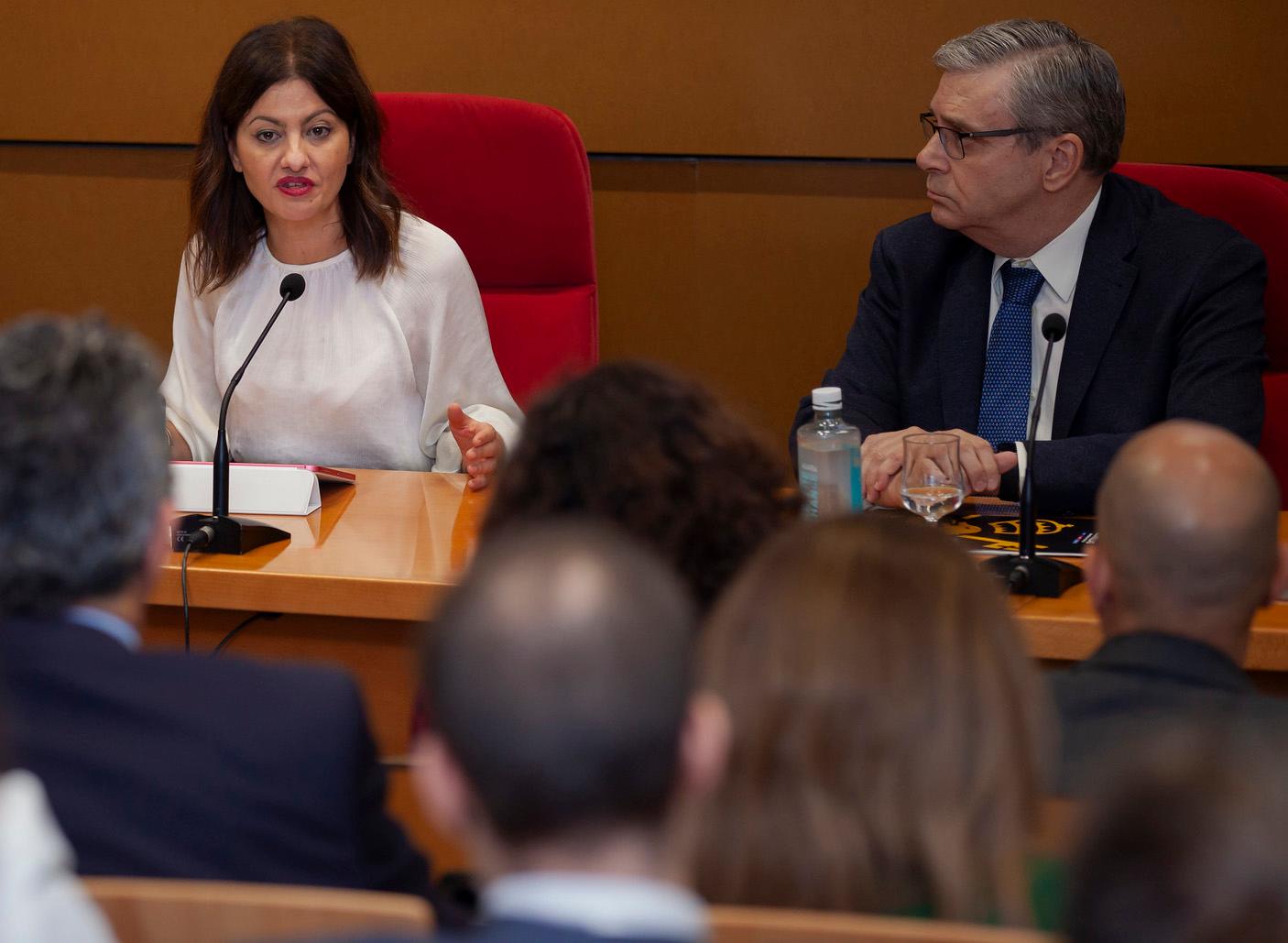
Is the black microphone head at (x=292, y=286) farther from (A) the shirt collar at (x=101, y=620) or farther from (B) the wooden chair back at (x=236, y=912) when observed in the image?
(B) the wooden chair back at (x=236, y=912)

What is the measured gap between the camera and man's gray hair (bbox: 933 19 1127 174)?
2.48m

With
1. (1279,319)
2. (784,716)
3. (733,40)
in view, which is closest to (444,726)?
(784,716)

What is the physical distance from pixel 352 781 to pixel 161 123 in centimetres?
282

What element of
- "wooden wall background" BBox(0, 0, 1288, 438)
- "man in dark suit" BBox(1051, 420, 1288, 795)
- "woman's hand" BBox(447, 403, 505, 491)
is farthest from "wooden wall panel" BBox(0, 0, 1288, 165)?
"man in dark suit" BBox(1051, 420, 1288, 795)

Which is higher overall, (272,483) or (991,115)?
(991,115)

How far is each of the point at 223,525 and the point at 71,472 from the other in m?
0.93

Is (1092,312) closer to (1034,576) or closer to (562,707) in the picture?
(1034,576)

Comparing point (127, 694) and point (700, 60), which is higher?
point (700, 60)

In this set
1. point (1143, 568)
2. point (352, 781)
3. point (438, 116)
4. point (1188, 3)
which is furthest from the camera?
point (1188, 3)

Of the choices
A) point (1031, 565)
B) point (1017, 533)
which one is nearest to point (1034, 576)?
point (1031, 565)

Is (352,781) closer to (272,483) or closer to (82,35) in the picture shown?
(272,483)

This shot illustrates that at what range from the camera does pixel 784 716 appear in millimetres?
1002

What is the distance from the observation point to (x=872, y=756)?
0.99 metres

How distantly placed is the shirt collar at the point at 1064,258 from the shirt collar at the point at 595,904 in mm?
1921
